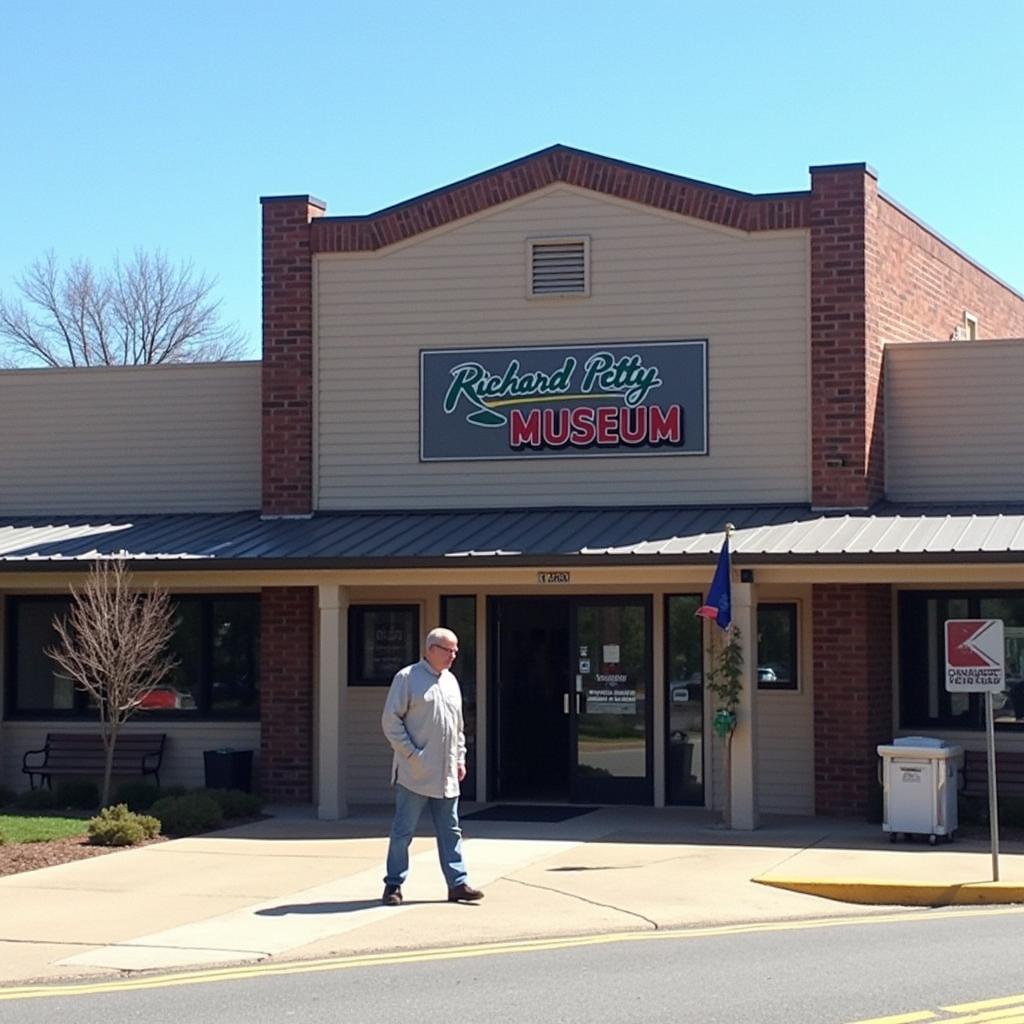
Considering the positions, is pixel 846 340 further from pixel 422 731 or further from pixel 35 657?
pixel 35 657

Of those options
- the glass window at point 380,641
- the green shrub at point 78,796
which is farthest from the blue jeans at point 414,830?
the green shrub at point 78,796

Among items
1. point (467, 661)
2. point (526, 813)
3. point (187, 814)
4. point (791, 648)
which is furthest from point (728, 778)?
point (187, 814)

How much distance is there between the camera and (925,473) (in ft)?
61.8

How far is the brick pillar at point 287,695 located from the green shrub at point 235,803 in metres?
1.05

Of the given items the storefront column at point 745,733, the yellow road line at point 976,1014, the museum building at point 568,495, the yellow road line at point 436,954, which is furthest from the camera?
the museum building at point 568,495

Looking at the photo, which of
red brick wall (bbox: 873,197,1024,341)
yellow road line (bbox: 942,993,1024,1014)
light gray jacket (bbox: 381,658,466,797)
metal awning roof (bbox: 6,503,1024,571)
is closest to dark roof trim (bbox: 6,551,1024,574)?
metal awning roof (bbox: 6,503,1024,571)

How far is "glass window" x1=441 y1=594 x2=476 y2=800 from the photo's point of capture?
19281 millimetres

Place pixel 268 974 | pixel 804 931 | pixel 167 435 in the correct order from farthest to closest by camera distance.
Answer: pixel 167 435 → pixel 804 931 → pixel 268 974

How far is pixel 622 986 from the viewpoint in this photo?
9.29 m

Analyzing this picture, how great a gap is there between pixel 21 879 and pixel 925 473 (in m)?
10.3

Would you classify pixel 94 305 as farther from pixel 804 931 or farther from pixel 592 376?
pixel 804 931

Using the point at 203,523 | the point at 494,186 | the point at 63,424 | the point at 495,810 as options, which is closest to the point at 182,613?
the point at 203,523

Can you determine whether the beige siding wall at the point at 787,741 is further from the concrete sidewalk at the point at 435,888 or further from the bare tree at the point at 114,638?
the bare tree at the point at 114,638

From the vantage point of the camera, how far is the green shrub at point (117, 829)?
15672mm
